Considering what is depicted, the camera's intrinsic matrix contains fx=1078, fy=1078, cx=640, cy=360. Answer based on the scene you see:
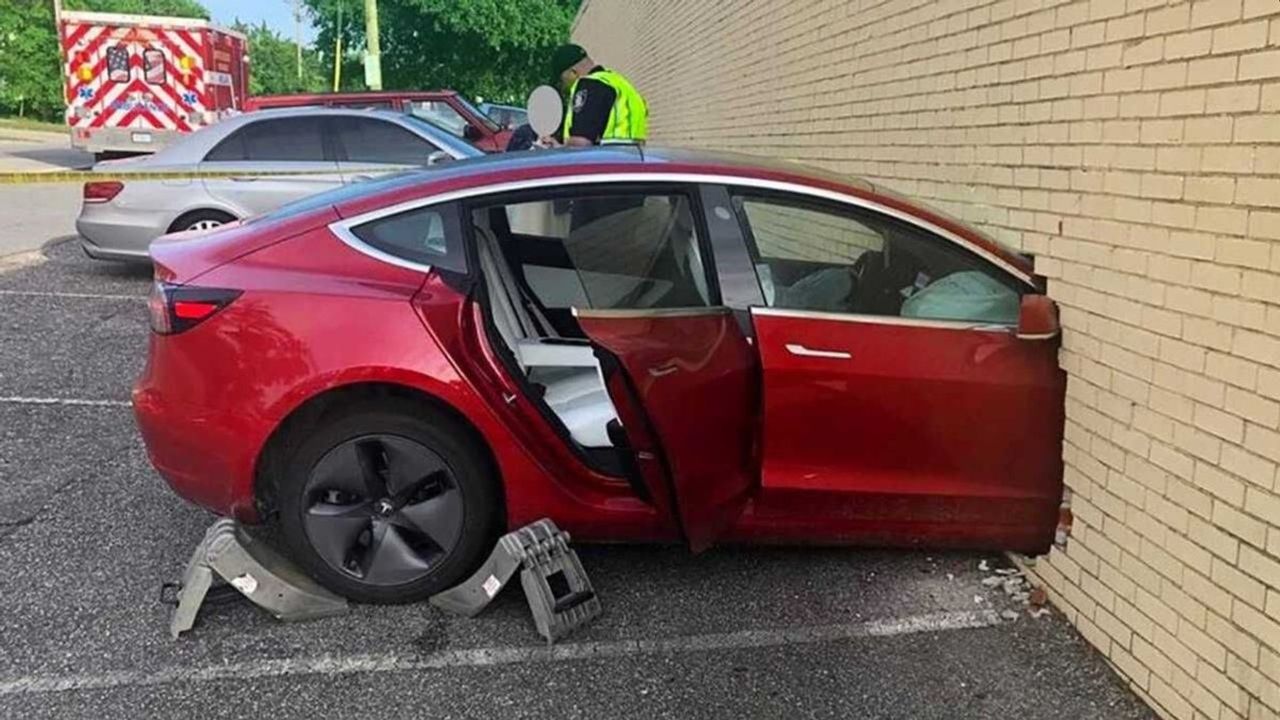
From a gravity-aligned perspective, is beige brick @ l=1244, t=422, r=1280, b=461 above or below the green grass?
below

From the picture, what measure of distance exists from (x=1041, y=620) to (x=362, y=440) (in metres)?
2.33

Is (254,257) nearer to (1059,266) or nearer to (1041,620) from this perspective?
(1059,266)

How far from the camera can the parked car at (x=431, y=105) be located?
37.8ft

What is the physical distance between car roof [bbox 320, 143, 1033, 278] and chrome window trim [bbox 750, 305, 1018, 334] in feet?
0.79

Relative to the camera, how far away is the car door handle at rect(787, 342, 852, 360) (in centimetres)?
354

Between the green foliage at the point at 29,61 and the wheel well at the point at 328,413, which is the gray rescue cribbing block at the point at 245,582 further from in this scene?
the green foliage at the point at 29,61

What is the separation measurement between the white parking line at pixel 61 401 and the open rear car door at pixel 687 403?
373cm

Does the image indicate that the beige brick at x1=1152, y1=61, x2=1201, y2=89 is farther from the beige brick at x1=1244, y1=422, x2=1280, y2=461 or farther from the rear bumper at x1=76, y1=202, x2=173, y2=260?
the rear bumper at x1=76, y1=202, x2=173, y2=260

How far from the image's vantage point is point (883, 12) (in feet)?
17.5

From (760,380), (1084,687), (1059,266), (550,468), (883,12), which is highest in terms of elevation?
(883,12)

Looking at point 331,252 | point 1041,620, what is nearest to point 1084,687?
point 1041,620

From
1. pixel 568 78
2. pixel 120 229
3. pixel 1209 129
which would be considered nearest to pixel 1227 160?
pixel 1209 129

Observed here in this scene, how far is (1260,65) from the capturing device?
2607 millimetres

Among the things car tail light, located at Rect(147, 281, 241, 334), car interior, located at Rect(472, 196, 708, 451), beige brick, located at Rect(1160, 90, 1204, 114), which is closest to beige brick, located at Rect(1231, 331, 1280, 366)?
beige brick, located at Rect(1160, 90, 1204, 114)
